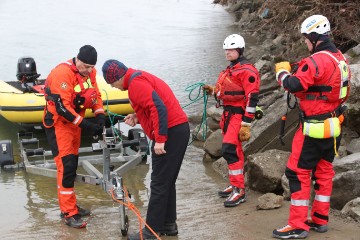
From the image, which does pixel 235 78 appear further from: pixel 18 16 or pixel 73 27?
pixel 18 16

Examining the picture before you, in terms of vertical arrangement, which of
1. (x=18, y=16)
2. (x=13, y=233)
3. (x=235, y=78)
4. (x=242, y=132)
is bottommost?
(x=13, y=233)

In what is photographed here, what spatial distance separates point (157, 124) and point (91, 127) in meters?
1.17

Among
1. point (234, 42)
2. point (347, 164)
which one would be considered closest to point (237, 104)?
point (234, 42)

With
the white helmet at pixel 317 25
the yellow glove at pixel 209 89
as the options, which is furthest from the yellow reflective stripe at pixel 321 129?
the yellow glove at pixel 209 89

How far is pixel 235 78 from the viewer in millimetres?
6434

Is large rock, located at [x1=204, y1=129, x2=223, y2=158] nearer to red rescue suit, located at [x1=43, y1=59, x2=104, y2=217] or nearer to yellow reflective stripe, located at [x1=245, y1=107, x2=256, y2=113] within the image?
yellow reflective stripe, located at [x1=245, y1=107, x2=256, y2=113]

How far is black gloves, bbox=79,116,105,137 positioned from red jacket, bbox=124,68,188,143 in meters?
0.84

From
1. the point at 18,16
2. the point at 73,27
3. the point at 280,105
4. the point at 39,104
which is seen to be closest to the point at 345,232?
the point at 280,105

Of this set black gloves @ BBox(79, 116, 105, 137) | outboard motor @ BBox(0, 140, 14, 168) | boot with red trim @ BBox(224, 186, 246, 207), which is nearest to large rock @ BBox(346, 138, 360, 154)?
boot with red trim @ BBox(224, 186, 246, 207)

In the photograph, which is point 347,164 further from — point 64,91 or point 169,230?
point 64,91

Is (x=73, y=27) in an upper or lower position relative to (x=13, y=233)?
upper

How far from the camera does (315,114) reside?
510 centimetres

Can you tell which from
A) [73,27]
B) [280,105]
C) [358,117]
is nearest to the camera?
[358,117]

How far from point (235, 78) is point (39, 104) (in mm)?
3291
